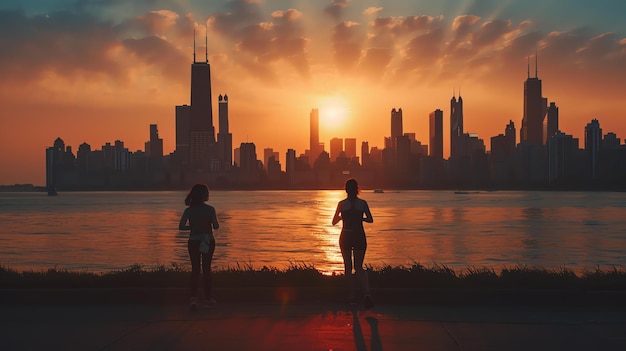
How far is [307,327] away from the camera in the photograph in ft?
27.8

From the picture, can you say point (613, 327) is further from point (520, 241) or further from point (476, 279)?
point (520, 241)

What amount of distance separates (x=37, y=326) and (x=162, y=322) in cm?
160

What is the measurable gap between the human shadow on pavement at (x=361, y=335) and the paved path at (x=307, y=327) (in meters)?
0.01

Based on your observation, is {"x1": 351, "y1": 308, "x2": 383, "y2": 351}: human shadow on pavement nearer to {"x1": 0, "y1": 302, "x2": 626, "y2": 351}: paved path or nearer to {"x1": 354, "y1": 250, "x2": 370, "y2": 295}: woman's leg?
{"x1": 0, "y1": 302, "x2": 626, "y2": 351}: paved path

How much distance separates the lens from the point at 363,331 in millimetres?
8258

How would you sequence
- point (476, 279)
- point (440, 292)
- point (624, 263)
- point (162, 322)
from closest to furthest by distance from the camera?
point (162, 322)
point (440, 292)
point (476, 279)
point (624, 263)

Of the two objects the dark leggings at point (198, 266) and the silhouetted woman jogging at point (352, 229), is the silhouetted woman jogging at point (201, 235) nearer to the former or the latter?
the dark leggings at point (198, 266)

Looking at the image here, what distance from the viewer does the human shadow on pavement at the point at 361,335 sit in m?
7.46

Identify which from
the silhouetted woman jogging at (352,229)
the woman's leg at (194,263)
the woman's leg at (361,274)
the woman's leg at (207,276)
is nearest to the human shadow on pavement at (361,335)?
the woman's leg at (361,274)

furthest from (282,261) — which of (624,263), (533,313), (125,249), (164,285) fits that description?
(533,313)

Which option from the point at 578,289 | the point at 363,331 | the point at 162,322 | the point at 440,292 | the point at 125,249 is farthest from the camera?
the point at 125,249

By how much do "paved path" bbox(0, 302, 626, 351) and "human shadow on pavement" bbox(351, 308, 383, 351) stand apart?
1 centimetres

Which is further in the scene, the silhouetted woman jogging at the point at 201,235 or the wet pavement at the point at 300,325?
the silhouetted woman jogging at the point at 201,235

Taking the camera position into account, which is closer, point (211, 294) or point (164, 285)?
point (211, 294)
